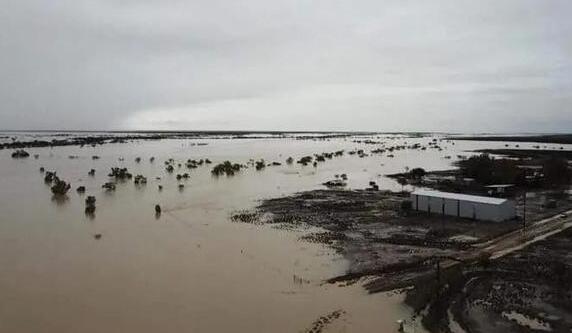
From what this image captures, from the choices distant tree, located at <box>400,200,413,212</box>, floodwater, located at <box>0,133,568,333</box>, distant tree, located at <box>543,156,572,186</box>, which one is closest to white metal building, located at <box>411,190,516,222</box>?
distant tree, located at <box>400,200,413,212</box>

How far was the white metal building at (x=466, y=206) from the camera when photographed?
24.4 meters

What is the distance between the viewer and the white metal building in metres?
24.4

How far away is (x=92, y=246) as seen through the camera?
68.0 ft

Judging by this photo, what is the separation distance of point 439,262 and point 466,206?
29.1ft

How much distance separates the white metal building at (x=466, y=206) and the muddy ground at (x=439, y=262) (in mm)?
576

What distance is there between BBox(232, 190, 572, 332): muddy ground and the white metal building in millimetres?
576

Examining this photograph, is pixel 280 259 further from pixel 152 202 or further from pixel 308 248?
pixel 152 202

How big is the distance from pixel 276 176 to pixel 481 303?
34560mm

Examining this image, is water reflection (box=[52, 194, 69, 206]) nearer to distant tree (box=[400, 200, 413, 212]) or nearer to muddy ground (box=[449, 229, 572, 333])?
distant tree (box=[400, 200, 413, 212])

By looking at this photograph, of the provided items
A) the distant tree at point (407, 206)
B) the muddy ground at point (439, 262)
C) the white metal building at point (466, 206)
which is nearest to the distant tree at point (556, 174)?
the muddy ground at point (439, 262)

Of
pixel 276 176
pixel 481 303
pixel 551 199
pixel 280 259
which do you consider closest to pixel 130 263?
pixel 280 259

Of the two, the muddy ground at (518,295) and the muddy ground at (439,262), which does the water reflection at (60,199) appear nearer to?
the muddy ground at (439,262)

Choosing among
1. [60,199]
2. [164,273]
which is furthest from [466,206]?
[60,199]

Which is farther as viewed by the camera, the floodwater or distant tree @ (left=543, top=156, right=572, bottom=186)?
distant tree @ (left=543, top=156, right=572, bottom=186)
